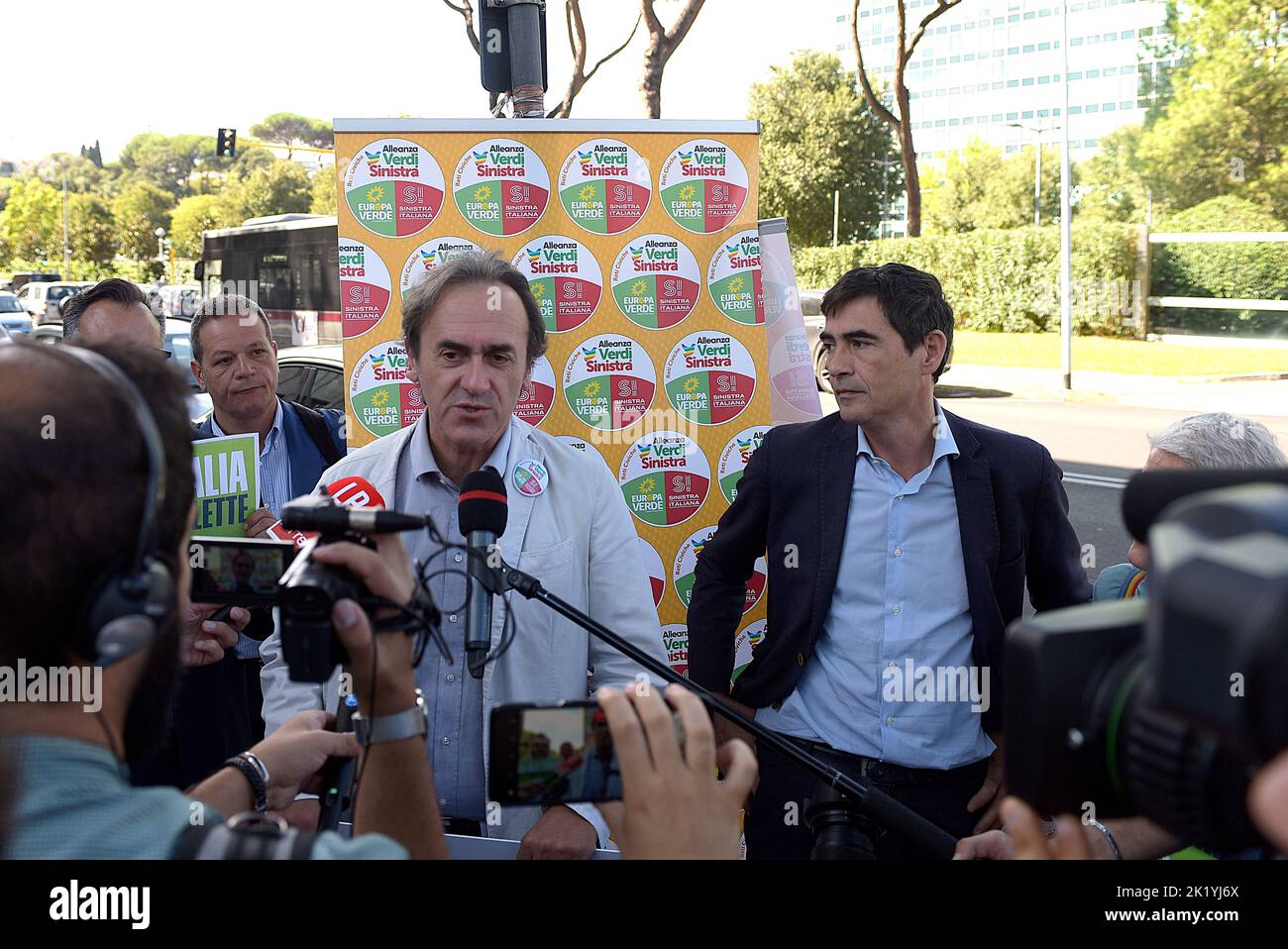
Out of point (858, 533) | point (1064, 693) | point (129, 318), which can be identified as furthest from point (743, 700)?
point (129, 318)

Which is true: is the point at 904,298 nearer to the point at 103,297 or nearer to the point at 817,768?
the point at 817,768

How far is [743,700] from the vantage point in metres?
3.00

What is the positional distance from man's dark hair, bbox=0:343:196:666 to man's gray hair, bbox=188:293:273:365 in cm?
291

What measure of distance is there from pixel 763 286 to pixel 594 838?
9.20ft

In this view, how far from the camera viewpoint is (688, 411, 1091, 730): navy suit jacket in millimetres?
2834

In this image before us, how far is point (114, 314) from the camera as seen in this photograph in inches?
159

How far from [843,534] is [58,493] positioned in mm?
2123

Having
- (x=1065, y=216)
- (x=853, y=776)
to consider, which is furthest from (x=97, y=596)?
(x=1065, y=216)

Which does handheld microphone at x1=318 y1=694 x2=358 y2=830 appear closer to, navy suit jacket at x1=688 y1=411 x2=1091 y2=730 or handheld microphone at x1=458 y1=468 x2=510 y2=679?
handheld microphone at x1=458 y1=468 x2=510 y2=679

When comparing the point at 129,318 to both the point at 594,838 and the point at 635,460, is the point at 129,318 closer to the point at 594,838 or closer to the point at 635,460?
the point at 635,460

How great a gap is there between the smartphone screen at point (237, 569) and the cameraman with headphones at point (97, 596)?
16.8 inches

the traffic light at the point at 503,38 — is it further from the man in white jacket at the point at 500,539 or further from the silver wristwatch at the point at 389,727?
the silver wristwatch at the point at 389,727
